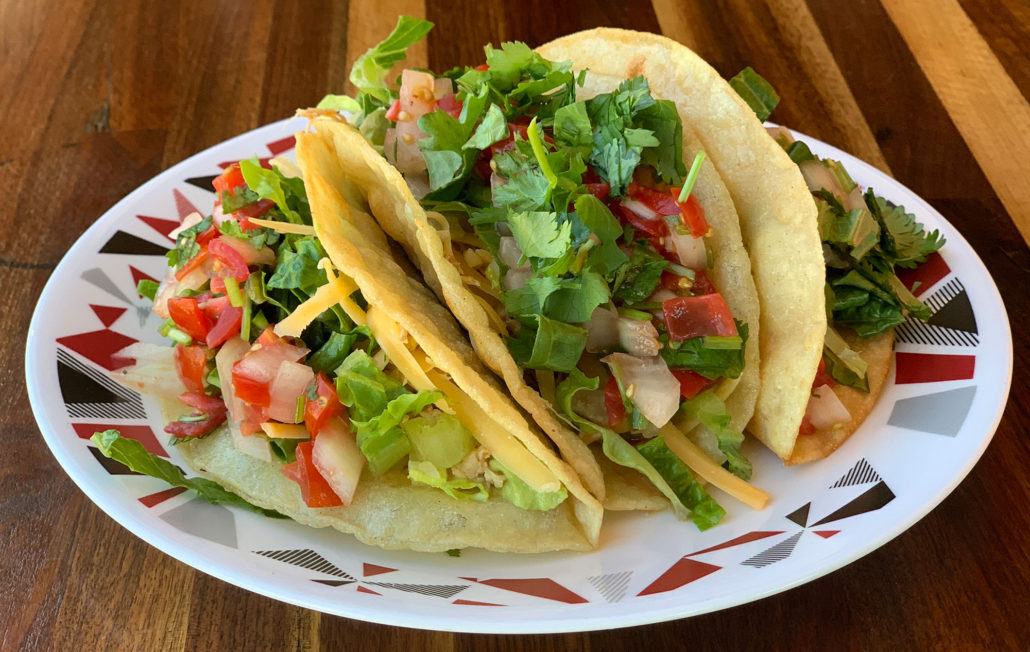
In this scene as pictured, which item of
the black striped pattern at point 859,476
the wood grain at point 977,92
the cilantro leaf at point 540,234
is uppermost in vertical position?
the cilantro leaf at point 540,234

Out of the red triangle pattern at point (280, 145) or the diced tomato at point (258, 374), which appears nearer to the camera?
the diced tomato at point (258, 374)

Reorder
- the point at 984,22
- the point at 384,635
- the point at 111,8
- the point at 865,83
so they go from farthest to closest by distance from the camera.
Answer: the point at 111,8 < the point at 984,22 < the point at 865,83 < the point at 384,635

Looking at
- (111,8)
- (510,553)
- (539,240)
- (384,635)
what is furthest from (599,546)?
(111,8)

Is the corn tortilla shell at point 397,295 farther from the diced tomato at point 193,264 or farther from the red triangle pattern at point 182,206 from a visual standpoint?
the red triangle pattern at point 182,206

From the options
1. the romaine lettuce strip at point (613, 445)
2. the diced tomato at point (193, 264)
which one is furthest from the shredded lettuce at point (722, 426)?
the diced tomato at point (193, 264)

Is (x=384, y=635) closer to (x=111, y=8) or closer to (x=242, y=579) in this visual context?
(x=242, y=579)
